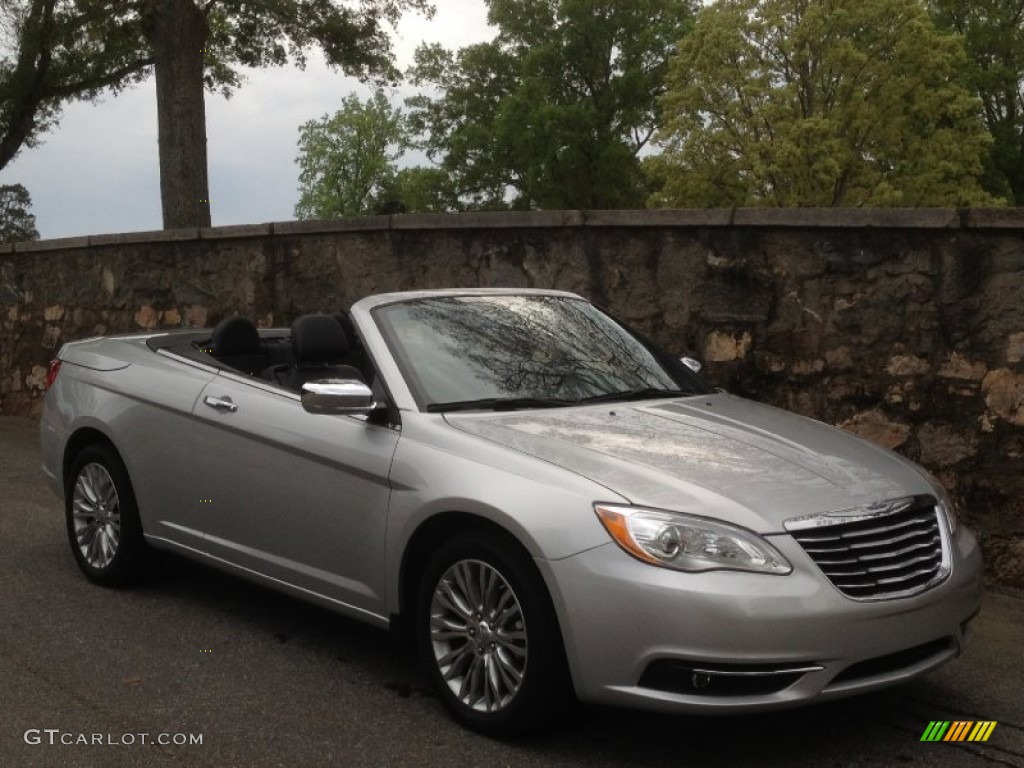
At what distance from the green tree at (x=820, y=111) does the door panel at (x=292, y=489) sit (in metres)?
30.6

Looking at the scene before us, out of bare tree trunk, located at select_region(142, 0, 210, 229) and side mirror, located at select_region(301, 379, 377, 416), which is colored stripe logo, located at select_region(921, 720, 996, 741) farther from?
bare tree trunk, located at select_region(142, 0, 210, 229)

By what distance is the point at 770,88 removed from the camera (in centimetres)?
3791

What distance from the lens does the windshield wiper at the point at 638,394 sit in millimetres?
5047

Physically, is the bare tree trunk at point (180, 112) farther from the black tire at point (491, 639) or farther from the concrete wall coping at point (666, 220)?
the black tire at point (491, 639)

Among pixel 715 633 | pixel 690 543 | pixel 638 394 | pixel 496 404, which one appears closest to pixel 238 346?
pixel 496 404

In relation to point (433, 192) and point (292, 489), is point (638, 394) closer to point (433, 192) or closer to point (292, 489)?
point (292, 489)

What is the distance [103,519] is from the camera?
6.16 m

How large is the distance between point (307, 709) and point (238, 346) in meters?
2.21

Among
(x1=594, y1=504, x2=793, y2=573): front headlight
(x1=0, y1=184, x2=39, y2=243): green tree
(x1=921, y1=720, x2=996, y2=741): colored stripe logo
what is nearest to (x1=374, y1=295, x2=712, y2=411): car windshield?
(x1=594, y1=504, x2=793, y2=573): front headlight

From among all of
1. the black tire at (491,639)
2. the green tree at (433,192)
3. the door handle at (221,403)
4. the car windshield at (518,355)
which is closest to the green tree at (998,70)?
the green tree at (433,192)

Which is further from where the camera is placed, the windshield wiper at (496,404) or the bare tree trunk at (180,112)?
the bare tree trunk at (180,112)

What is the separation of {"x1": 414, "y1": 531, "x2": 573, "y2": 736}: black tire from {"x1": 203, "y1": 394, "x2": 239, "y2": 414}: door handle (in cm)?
139

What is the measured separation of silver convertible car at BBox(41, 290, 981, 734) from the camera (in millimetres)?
3814

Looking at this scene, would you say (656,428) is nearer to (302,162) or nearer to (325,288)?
(325,288)
